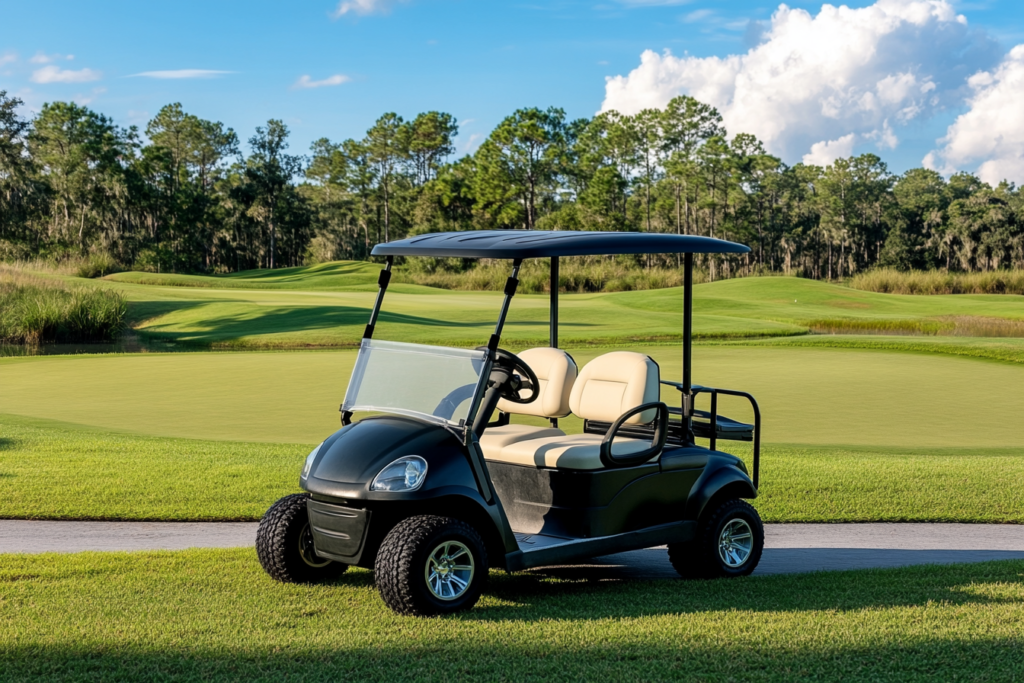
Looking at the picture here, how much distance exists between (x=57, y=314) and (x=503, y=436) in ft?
73.9

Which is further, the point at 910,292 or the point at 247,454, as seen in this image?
the point at 910,292

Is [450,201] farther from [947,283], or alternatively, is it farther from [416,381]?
[416,381]

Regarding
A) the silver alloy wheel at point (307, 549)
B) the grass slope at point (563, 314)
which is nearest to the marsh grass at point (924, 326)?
the grass slope at point (563, 314)

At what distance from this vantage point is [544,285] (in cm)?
→ 4066

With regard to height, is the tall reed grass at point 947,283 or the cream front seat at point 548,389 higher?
the tall reed grass at point 947,283

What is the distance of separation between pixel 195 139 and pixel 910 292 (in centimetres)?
6330

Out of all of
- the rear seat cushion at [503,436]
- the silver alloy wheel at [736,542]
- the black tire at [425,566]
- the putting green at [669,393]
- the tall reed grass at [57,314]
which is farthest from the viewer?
the tall reed grass at [57,314]

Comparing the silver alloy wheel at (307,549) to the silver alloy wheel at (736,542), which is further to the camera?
the silver alloy wheel at (736,542)

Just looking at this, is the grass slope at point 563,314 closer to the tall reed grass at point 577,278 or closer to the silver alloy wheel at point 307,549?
the tall reed grass at point 577,278

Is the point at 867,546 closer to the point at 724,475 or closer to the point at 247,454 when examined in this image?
the point at 724,475

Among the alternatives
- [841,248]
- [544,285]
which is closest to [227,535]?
[544,285]

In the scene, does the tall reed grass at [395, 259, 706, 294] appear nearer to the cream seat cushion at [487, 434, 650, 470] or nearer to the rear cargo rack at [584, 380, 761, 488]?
the rear cargo rack at [584, 380, 761, 488]

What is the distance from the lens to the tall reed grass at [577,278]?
1612 inches

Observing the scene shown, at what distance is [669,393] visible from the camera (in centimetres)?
1390
